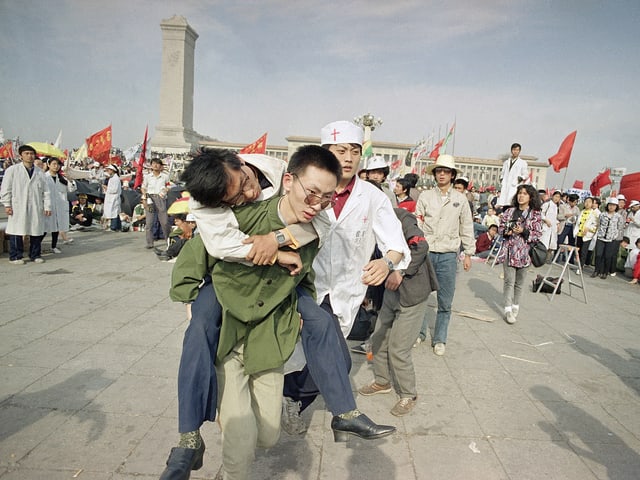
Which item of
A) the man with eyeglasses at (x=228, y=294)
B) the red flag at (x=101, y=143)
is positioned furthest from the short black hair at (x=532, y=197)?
the red flag at (x=101, y=143)

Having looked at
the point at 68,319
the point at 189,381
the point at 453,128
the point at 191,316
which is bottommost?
the point at 68,319

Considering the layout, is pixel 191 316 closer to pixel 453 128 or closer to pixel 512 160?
pixel 512 160

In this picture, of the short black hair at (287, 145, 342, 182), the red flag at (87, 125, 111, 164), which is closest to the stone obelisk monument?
the red flag at (87, 125, 111, 164)

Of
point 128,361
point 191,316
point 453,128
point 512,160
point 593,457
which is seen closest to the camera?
point 191,316

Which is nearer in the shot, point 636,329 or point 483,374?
point 483,374

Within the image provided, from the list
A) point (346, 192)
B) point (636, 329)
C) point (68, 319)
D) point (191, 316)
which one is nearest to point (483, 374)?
point (346, 192)

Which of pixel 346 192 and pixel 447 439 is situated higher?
pixel 346 192

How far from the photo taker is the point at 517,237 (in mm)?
6102

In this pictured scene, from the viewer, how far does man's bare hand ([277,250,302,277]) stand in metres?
1.86

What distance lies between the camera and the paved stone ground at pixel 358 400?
103 inches

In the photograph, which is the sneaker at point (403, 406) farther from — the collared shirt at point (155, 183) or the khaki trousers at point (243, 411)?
the collared shirt at point (155, 183)

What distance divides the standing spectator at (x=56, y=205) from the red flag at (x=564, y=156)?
11500mm

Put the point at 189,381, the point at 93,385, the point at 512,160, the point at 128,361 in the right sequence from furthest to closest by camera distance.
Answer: the point at 512,160, the point at 128,361, the point at 93,385, the point at 189,381

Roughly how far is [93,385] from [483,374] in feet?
11.3
